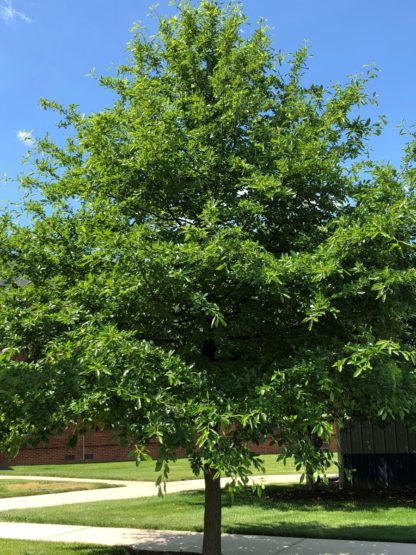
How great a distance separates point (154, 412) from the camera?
447cm

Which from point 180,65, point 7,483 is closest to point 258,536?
point 180,65

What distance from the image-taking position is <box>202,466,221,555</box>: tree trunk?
672 cm

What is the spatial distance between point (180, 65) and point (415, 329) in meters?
8.06

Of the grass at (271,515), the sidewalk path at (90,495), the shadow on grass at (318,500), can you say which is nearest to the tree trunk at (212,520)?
the grass at (271,515)

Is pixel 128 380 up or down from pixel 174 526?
up

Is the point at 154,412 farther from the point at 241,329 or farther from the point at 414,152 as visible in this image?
the point at 414,152

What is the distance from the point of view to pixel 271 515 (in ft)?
34.8

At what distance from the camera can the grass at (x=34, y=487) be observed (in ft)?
49.2

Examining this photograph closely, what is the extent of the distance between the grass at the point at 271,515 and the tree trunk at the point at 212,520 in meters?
1.39

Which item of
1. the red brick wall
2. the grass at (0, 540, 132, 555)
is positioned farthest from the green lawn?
the grass at (0, 540, 132, 555)

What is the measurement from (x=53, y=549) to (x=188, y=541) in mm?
1984

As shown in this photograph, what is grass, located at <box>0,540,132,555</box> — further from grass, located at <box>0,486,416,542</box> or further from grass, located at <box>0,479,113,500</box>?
grass, located at <box>0,479,113,500</box>

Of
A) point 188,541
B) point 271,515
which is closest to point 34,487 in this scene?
point 271,515

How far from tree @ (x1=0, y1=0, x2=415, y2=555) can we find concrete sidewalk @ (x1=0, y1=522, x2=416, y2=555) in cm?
154
